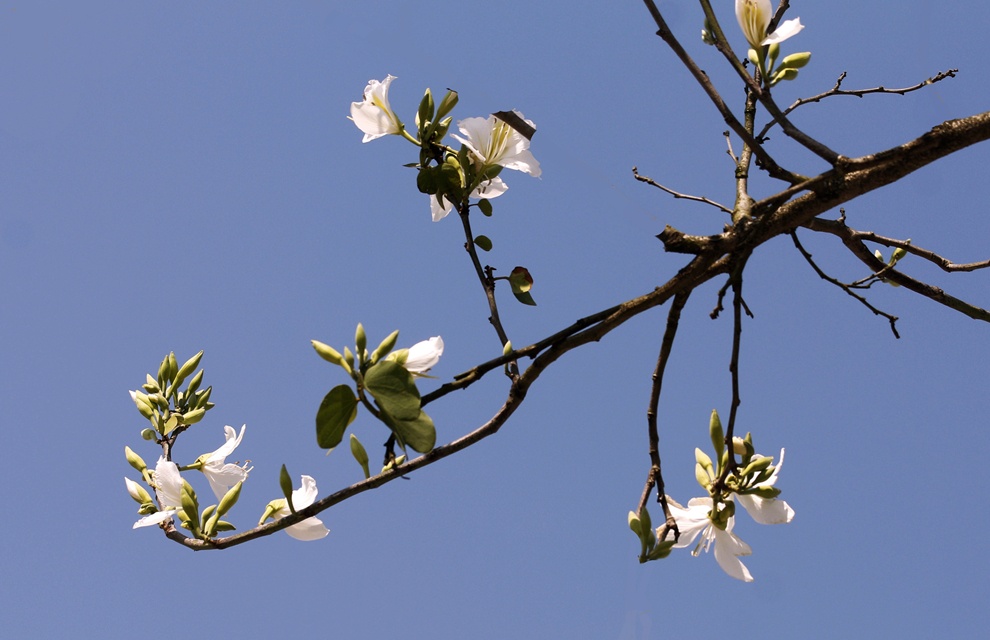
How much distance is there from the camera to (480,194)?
1.15 meters

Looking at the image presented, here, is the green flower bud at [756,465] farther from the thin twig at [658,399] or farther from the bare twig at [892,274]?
the bare twig at [892,274]

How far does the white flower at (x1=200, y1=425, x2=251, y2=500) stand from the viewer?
1224 millimetres

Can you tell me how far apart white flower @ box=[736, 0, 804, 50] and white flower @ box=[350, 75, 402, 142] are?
0.46 meters

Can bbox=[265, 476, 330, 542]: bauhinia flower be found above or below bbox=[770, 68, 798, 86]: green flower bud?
below

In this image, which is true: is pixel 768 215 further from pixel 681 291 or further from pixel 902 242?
pixel 902 242

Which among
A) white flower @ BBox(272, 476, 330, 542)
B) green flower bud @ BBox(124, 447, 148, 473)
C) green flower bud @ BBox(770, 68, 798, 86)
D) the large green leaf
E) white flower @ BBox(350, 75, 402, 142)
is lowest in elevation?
the large green leaf

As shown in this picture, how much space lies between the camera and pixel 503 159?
113 centimetres

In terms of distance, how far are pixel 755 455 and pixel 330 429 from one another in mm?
488

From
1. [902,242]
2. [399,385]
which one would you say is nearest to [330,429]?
[399,385]

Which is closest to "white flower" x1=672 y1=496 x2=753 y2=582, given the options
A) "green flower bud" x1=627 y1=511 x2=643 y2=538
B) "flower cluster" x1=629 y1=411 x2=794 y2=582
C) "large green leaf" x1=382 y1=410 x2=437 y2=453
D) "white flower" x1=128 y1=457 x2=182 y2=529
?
"flower cluster" x1=629 y1=411 x2=794 y2=582

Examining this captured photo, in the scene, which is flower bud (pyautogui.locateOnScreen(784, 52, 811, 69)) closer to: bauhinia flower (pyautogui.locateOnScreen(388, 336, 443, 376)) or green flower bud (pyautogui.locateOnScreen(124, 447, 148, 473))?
bauhinia flower (pyautogui.locateOnScreen(388, 336, 443, 376))

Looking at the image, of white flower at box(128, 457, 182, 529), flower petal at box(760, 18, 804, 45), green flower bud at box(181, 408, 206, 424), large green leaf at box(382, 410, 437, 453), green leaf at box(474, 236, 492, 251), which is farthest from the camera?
green flower bud at box(181, 408, 206, 424)

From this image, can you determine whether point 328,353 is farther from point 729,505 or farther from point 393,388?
point 729,505

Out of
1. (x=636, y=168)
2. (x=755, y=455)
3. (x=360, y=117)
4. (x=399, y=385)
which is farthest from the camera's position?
(x=636, y=168)
